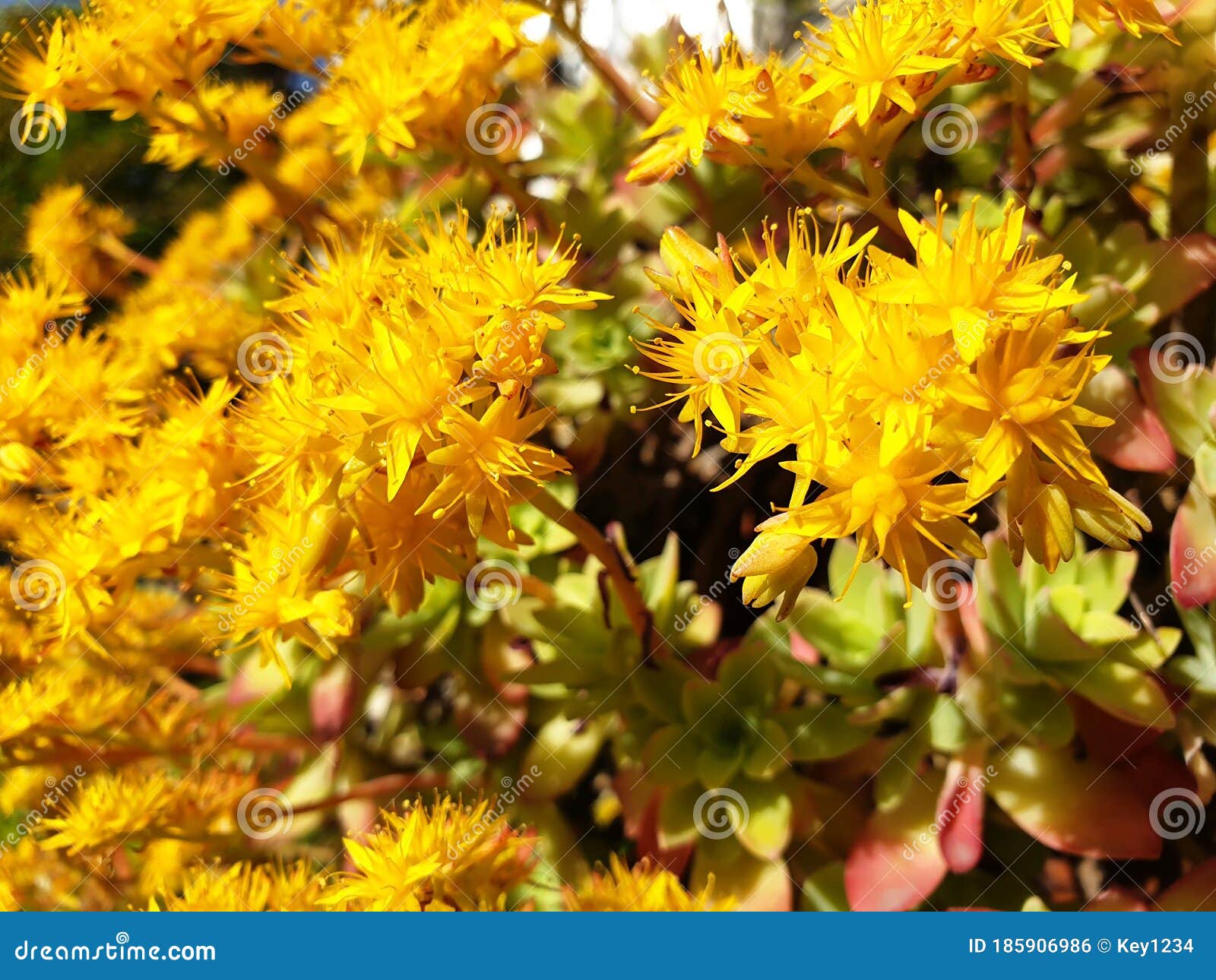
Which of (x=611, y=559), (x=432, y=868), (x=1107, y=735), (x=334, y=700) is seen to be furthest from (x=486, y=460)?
(x=1107, y=735)

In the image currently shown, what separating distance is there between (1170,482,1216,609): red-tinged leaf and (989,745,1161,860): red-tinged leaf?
0.20 metres

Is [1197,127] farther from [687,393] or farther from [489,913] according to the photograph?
[489,913]

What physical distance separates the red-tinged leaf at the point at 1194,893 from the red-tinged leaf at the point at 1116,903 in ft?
0.07

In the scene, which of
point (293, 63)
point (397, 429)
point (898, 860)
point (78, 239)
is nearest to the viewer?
point (397, 429)

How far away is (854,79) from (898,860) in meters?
0.73

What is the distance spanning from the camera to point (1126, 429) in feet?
3.16

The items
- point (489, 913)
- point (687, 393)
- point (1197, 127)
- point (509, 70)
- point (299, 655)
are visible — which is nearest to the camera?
point (687, 393)

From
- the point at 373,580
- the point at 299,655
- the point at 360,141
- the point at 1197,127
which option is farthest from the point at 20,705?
the point at 1197,127

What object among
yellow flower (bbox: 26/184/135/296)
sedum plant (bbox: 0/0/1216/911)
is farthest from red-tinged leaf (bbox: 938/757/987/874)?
yellow flower (bbox: 26/184/135/296)

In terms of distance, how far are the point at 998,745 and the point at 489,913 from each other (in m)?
0.52

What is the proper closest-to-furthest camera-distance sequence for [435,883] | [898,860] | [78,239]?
[435,883], [898,860], [78,239]

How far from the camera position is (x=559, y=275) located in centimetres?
80

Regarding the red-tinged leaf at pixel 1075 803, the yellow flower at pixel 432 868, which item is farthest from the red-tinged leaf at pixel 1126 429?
the yellow flower at pixel 432 868

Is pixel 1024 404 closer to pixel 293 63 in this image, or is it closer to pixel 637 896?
pixel 637 896
